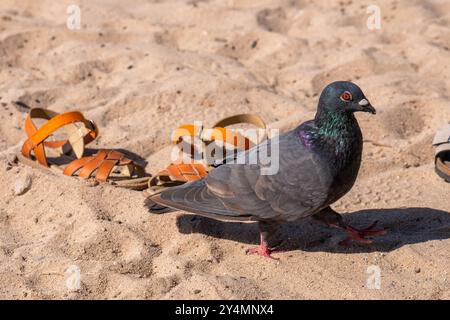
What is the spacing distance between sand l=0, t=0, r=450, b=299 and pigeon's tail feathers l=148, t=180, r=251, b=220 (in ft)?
0.75

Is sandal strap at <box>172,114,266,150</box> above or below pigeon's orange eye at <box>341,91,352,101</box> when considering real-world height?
below

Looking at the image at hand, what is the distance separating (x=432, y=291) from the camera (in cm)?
365

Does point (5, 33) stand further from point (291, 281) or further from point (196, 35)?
point (291, 281)

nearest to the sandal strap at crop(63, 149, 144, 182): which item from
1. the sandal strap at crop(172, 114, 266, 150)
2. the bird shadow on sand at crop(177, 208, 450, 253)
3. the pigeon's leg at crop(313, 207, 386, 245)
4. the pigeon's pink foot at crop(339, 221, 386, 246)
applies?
the sandal strap at crop(172, 114, 266, 150)

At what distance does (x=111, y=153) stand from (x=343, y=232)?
155 centimetres

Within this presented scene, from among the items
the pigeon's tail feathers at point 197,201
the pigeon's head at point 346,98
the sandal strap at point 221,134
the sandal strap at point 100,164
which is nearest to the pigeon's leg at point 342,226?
the pigeon's tail feathers at point 197,201

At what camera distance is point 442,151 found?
15.7ft

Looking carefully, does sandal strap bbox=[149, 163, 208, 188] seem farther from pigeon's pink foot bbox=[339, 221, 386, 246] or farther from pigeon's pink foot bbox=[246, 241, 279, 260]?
pigeon's pink foot bbox=[339, 221, 386, 246]

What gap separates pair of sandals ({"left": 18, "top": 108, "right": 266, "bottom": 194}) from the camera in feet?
15.2

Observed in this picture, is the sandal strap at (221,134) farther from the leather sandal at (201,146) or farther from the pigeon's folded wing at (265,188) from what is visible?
the pigeon's folded wing at (265,188)

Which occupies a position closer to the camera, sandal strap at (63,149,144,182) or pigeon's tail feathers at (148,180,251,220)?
pigeon's tail feathers at (148,180,251,220)

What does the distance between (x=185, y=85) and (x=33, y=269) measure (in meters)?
2.43

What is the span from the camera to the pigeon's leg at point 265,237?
404 centimetres

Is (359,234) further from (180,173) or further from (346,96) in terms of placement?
(180,173)
